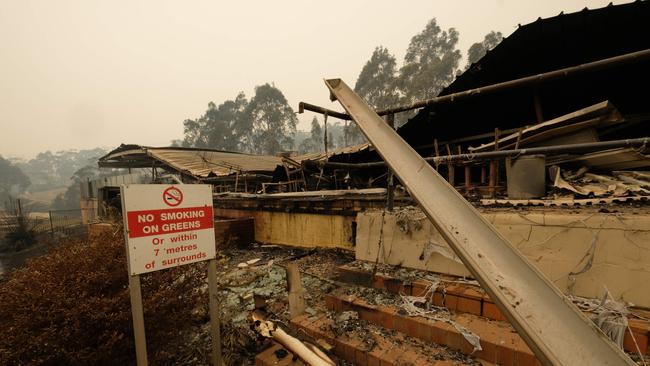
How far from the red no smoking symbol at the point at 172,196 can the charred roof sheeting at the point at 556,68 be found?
3.61m

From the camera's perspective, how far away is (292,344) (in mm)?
2027

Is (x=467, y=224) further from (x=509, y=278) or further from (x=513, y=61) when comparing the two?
(x=513, y=61)

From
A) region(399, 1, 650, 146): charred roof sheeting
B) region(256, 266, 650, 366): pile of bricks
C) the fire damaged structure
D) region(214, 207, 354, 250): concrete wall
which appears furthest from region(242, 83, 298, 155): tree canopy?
region(256, 266, 650, 366): pile of bricks

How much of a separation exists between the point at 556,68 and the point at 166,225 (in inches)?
257

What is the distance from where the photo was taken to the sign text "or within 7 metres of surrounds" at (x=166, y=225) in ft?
6.34

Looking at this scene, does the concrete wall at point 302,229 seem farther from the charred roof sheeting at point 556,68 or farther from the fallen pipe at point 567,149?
the charred roof sheeting at point 556,68

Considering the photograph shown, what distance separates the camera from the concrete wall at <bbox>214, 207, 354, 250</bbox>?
Answer: 4.35 metres

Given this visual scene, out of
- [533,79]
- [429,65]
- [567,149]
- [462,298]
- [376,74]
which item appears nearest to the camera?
[567,149]

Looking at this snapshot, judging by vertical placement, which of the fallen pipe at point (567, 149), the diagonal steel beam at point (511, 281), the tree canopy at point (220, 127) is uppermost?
the tree canopy at point (220, 127)

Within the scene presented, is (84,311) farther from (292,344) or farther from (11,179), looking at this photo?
(11,179)

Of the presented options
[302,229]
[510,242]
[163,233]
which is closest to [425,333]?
[510,242]

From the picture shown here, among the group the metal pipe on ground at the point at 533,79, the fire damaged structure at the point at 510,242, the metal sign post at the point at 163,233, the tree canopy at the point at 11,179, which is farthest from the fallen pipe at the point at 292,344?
the tree canopy at the point at 11,179

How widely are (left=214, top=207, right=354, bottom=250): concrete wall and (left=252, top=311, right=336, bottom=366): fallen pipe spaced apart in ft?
6.81

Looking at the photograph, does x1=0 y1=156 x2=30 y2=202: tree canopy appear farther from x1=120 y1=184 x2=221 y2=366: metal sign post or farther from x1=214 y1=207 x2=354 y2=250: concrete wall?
x1=120 y1=184 x2=221 y2=366: metal sign post
